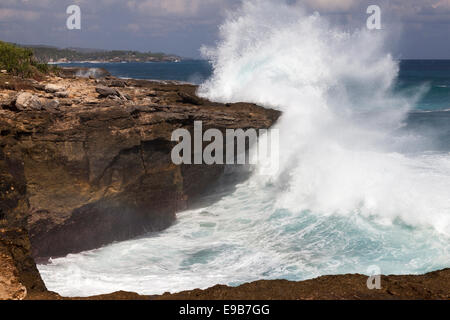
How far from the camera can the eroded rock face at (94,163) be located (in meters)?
8.98

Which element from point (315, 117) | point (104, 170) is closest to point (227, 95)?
point (315, 117)

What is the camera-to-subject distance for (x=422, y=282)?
4.56 m

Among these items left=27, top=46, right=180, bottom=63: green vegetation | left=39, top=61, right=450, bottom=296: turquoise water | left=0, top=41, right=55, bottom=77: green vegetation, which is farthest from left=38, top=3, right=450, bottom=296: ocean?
left=27, top=46, right=180, bottom=63: green vegetation

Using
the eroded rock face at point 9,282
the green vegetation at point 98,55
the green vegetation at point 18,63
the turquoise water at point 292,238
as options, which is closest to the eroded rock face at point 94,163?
the turquoise water at point 292,238

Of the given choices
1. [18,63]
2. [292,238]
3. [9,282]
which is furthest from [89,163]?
[18,63]

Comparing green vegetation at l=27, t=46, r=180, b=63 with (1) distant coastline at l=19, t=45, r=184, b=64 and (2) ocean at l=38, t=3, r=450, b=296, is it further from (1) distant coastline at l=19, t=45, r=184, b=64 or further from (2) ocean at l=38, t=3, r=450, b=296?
(2) ocean at l=38, t=3, r=450, b=296

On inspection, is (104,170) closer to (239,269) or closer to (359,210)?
(239,269)

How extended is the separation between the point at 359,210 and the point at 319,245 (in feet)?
7.45

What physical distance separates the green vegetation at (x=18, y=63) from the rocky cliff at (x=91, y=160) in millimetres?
1345

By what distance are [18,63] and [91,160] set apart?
18.4 ft

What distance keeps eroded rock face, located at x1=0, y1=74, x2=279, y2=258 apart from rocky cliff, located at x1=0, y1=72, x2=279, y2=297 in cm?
2

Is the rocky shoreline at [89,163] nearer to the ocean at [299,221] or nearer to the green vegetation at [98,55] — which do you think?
the ocean at [299,221]

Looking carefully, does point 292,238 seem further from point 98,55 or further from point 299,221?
point 98,55

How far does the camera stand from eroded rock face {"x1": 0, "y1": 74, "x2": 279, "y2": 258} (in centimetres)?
898
